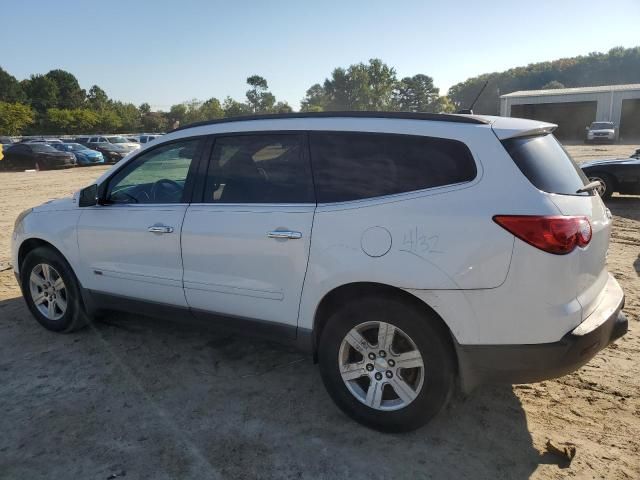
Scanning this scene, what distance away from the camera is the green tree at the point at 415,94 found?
13062cm

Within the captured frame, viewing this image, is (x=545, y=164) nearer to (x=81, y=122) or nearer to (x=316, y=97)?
(x=81, y=122)

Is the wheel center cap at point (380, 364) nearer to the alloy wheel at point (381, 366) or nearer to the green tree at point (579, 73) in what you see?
the alloy wheel at point (381, 366)

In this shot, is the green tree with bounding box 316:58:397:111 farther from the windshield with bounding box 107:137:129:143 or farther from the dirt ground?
the dirt ground

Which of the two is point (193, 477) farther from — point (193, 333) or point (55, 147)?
point (55, 147)

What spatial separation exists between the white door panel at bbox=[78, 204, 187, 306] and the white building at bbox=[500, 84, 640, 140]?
4932 centimetres

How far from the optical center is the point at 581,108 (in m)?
50.1

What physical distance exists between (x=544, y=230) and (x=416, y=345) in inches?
34.8

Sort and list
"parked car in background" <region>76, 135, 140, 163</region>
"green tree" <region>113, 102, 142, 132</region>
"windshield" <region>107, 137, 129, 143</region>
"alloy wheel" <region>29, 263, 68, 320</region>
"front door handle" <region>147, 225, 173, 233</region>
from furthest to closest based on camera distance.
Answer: "green tree" <region>113, 102, 142, 132</region>, "windshield" <region>107, 137, 129, 143</region>, "parked car in background" <region>76, 135, 140, 163</region>, "alloy wheel" <region>29, 263, 68, 320</region>, "front door handle" <region>147, 225, 173, 233</region>

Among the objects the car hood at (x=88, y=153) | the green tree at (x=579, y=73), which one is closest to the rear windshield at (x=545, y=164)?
the car hood at (x=88, y=153)

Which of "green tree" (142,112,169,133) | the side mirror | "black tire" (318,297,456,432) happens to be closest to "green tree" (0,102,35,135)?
"green tree" (142,112,169,133)

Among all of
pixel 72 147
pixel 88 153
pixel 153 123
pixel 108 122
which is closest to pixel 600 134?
pixel 88 153

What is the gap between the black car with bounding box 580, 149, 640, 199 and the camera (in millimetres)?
10595

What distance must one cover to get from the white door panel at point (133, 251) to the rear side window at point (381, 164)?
114 centimetres

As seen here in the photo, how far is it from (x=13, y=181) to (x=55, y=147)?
30.7 feet
